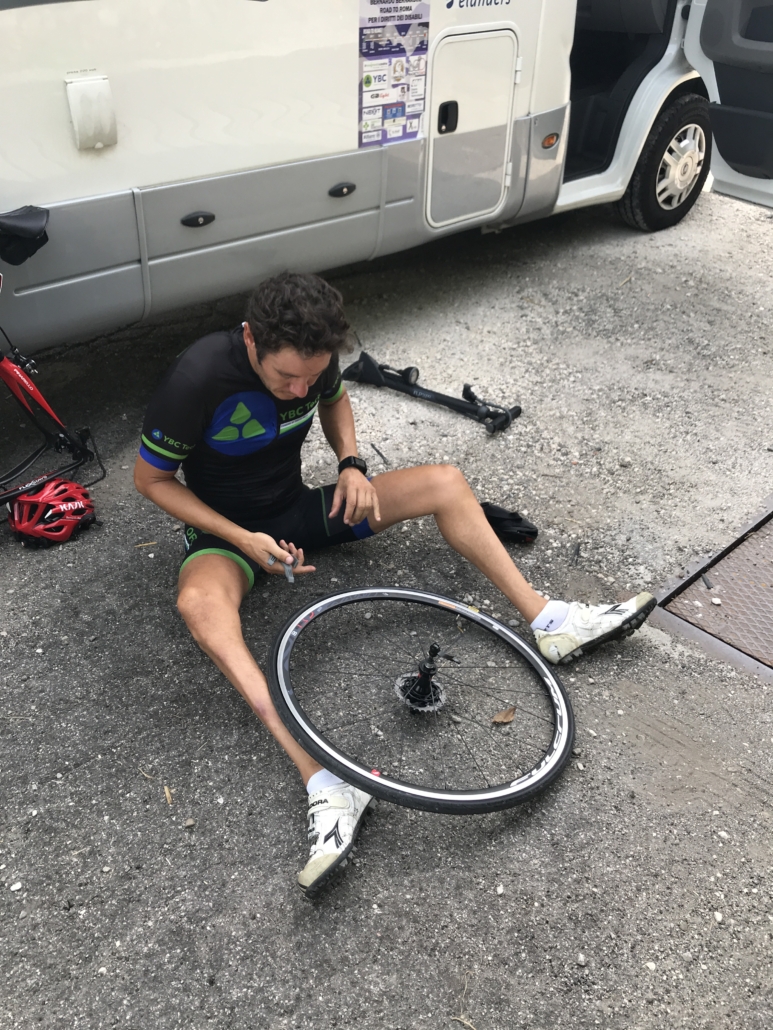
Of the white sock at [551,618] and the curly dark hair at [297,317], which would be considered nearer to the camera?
the curly dark hair at [297,317]

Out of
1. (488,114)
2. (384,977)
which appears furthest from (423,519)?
(488,114)

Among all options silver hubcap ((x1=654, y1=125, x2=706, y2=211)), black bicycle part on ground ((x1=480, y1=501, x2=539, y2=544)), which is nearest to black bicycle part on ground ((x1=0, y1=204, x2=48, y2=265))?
black bicycle part on ground ((x1=480, y1=501, x2=539, y2=544))

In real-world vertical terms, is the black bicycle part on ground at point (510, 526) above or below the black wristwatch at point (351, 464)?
below

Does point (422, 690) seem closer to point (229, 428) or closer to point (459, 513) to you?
point (459, 513)

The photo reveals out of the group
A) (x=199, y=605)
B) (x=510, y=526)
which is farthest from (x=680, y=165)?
(x=199, y=605)

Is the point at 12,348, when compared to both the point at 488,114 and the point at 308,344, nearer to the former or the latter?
the point at 308,344

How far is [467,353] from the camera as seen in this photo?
5.05 metres

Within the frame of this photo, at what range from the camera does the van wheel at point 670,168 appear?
6.01 metres

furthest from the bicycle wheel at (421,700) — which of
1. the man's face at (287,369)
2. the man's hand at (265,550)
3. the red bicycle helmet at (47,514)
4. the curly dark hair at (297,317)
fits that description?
the red bicycle helmet at (47,514)

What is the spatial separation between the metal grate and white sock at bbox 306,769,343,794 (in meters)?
1.57

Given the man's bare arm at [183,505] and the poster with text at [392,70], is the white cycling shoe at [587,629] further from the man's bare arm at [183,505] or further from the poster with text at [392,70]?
the poster with text at [392,70]

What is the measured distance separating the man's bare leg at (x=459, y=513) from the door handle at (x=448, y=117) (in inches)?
94.2

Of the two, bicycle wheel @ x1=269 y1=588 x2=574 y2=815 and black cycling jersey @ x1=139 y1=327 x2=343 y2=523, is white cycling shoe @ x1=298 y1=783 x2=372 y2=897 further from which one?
black cycling jersey @ x1=139 y1=327 x2=343 y2=523

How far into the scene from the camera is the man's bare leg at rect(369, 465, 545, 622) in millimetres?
3072
